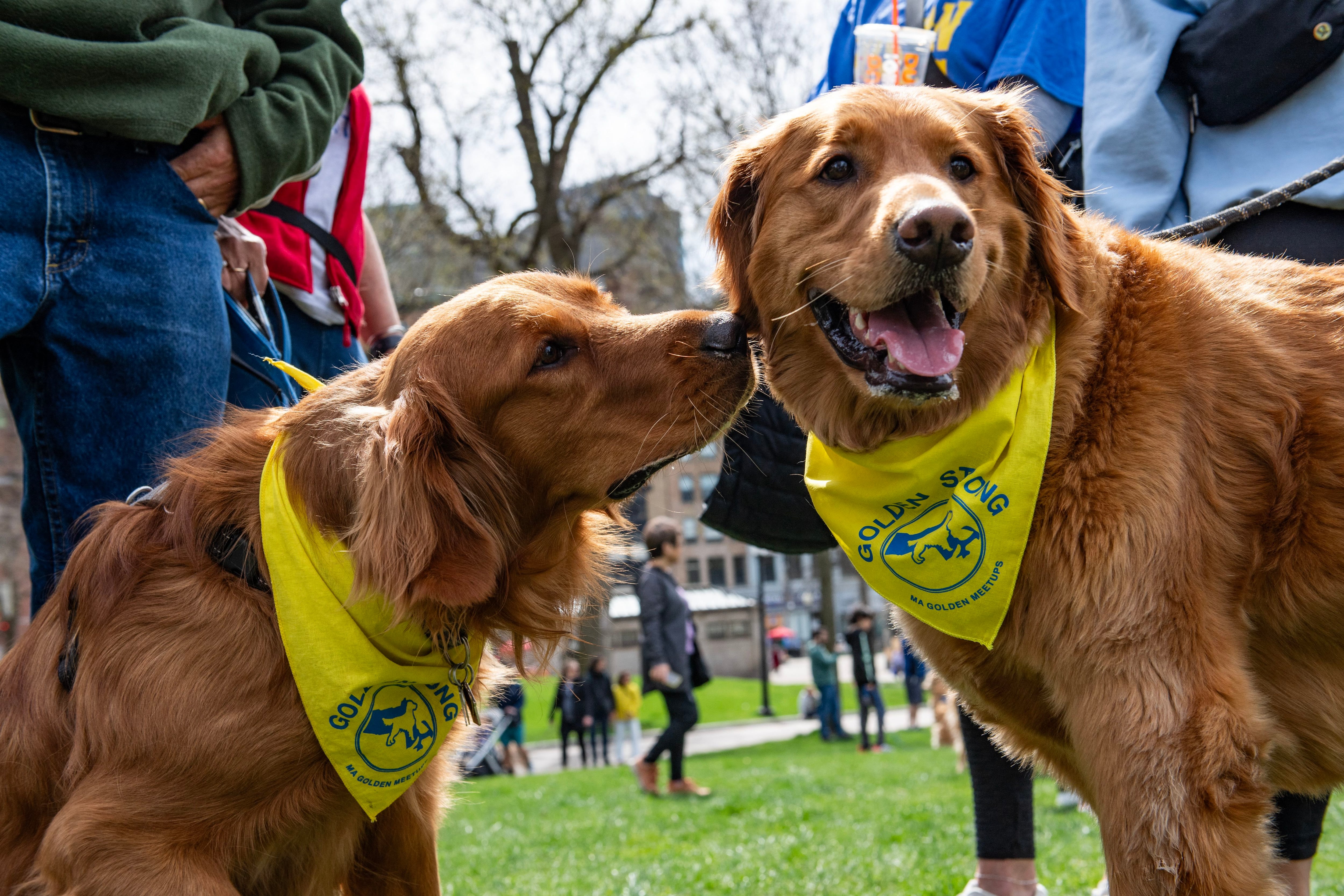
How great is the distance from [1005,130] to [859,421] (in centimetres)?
87

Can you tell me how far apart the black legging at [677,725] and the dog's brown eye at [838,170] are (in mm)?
9196

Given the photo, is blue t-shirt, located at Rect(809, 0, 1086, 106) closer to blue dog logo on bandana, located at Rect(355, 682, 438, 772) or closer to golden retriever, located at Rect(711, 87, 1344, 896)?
golden retriever, located at Rect(711, 87, 1344, 896)

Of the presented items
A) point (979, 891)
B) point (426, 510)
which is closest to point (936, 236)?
point (426, 510)

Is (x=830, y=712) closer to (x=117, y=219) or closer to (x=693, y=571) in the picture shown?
(x=117, y=219)

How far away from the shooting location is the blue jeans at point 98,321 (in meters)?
2.69

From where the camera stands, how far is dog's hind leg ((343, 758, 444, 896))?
2.79 m

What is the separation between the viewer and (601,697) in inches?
880

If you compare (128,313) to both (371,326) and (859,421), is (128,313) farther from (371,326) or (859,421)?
(859,421)

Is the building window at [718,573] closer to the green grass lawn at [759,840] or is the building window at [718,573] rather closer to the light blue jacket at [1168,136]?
the green grass lawn at [759,840]

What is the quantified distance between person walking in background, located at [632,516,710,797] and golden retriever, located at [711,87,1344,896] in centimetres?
887

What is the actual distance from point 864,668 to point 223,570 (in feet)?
60.3

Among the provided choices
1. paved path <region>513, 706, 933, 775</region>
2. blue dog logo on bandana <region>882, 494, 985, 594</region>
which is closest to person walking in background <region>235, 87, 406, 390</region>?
blue dog logo on bandana <region>882, 494, 985, 594</region>

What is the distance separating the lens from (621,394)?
2.66 m

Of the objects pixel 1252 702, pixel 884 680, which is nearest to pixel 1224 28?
pixel 1252 702
